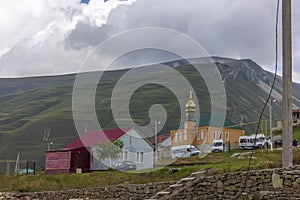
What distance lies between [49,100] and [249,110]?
80.6m

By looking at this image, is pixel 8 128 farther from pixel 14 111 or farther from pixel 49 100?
pixel 49 100

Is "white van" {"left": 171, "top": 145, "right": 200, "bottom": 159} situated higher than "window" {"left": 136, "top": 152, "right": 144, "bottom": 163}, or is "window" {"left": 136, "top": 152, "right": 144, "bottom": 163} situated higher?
"white van" {"left": 171, "top": 145, "right": 200, "bottom": 159}

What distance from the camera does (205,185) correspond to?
14391mm

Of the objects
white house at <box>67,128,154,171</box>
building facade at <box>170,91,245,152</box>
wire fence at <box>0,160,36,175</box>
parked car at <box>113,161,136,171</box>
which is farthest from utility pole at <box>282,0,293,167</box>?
white house at <box>67,128,154,171</box>

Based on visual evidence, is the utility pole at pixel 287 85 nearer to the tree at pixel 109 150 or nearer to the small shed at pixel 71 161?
the tree at pixel 109 150

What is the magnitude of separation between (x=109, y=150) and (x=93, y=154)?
9.86ft

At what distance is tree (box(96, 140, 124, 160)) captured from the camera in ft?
128

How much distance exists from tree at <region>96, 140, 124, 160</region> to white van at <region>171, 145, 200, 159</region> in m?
4.59

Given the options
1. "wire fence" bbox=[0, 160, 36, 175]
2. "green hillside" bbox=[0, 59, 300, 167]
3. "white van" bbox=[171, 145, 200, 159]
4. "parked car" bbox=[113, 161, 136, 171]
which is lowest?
"wire fence" bbox=[0, 160, 36, 175]

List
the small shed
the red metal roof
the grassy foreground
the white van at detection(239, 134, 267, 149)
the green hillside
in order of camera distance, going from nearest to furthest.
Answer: the grassy foreground → the white van at detection(239, 134, 267, 149) → the small shed → the red metal roof → the green hillside

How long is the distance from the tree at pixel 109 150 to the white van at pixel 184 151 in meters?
4.59

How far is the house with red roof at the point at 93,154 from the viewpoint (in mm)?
40562

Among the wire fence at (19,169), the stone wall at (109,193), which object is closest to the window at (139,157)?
the wire fence at (19,169)

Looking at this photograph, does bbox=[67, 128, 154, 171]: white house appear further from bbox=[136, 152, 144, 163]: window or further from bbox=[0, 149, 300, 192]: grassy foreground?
bbox=[0, 149, 300, 192]: grassy foreground
